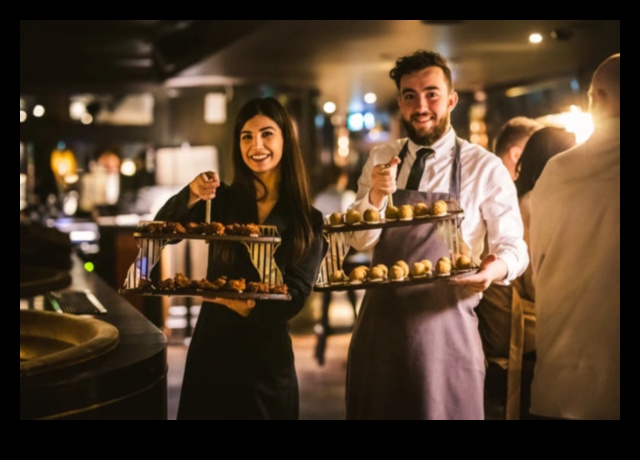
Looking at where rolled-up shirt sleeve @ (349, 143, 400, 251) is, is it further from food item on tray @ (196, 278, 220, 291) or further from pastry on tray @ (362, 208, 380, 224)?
food item on tray @ (196, 278, 220, 291)

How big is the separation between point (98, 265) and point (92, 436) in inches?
214

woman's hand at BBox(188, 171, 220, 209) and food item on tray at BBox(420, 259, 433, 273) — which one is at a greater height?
→ woman's hand at BBox(188, 171, 220, 209)

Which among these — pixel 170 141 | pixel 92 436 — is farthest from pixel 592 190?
pixel 170 141

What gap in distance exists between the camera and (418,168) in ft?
8.61

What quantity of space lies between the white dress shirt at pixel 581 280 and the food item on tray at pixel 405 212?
0.47 m

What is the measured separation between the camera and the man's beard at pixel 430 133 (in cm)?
257

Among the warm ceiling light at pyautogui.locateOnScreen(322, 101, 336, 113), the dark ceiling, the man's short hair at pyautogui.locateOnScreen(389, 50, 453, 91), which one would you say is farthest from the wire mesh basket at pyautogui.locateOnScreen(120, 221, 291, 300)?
the warm ceiling light at pyautogui.locateOnScreen(322, 101, 336, 113)

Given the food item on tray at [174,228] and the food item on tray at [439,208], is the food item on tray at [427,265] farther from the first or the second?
the food item on tray at [174,228]

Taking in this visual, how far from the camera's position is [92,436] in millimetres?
2223

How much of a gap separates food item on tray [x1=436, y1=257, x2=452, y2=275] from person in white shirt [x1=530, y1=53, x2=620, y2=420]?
1.25 feet

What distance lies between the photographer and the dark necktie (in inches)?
102

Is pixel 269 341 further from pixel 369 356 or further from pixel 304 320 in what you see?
pixel 304 320

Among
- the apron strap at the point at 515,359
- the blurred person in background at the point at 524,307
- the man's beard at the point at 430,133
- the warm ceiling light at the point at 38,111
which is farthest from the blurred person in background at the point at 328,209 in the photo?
the warm ceiling light at the point at 38,111

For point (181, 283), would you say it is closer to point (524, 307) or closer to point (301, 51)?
point (524, 307)
